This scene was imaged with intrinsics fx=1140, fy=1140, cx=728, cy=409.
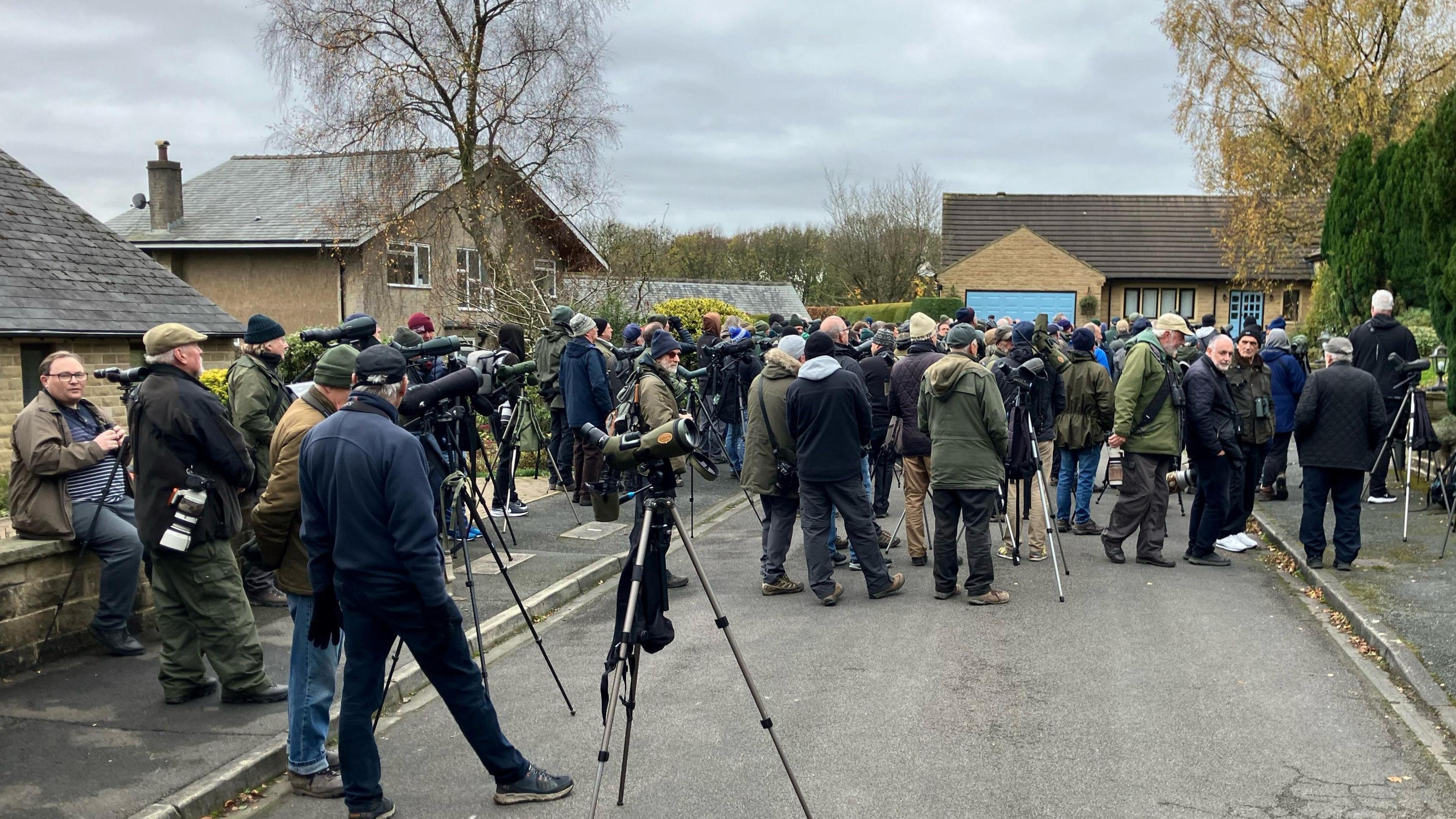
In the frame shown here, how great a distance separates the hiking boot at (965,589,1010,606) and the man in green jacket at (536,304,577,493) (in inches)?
205

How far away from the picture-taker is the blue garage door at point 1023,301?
47906 mm

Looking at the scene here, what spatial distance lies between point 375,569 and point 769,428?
185 inches

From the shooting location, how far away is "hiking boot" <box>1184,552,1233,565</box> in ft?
32.8

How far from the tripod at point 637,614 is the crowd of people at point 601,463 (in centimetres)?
15

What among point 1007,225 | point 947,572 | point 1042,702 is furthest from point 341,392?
point 1007,225

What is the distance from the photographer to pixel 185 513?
5.82 meters

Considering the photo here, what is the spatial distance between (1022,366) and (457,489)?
200 inches

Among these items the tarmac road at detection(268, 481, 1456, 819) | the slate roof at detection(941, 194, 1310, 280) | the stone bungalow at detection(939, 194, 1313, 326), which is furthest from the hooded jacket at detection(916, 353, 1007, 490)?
the slate roof at detection(941, 194, 1310, 280)

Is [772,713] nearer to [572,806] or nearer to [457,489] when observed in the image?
[572,806]

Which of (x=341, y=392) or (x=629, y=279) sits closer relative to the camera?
(x=341, y=392)

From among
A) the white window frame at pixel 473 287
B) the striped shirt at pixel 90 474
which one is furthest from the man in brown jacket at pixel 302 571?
the white window frame at pixel 473 287

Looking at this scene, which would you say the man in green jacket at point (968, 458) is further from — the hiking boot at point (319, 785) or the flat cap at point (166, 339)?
the flat cap at point (166, 339)

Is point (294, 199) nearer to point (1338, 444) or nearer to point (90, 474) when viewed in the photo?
point (90, 474)

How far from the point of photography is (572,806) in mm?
4996
